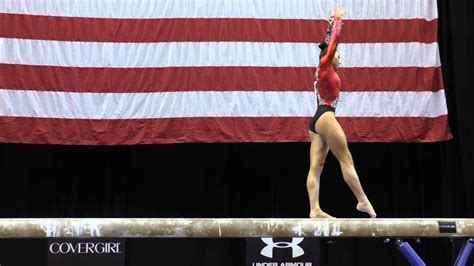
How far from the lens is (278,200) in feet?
22.0

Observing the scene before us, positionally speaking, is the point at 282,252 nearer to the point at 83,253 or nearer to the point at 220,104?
the point at 220,104

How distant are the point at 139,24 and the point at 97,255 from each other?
2196mm

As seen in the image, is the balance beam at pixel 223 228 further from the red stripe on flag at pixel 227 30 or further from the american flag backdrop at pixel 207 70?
the red stripe on flag at pixel 227 30

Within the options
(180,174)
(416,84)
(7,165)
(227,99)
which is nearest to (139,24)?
(227,99)

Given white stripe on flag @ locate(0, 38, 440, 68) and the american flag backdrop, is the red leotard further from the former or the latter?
white stripe on flag @ locate(0, 38, 440, 68)

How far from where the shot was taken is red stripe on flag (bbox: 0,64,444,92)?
5945mm

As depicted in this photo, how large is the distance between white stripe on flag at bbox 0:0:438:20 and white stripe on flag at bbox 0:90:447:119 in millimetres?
754

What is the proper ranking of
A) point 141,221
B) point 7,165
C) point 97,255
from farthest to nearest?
point 7,165 → point 97,255 → point 141,221

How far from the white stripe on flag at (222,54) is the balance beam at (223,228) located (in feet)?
7.93

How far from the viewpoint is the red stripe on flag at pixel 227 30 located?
6.00 metres

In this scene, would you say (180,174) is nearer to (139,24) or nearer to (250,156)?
(250,156)

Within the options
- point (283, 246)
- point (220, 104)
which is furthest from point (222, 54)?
point (283, 246)

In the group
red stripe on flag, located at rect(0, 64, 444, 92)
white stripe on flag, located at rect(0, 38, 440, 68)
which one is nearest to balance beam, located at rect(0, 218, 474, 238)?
red stripe on flag, located at rect(0, 64, 444, 92)

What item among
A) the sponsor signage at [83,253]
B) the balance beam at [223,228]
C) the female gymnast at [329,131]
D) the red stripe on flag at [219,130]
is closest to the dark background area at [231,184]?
the sponsor signage at [83,253]
